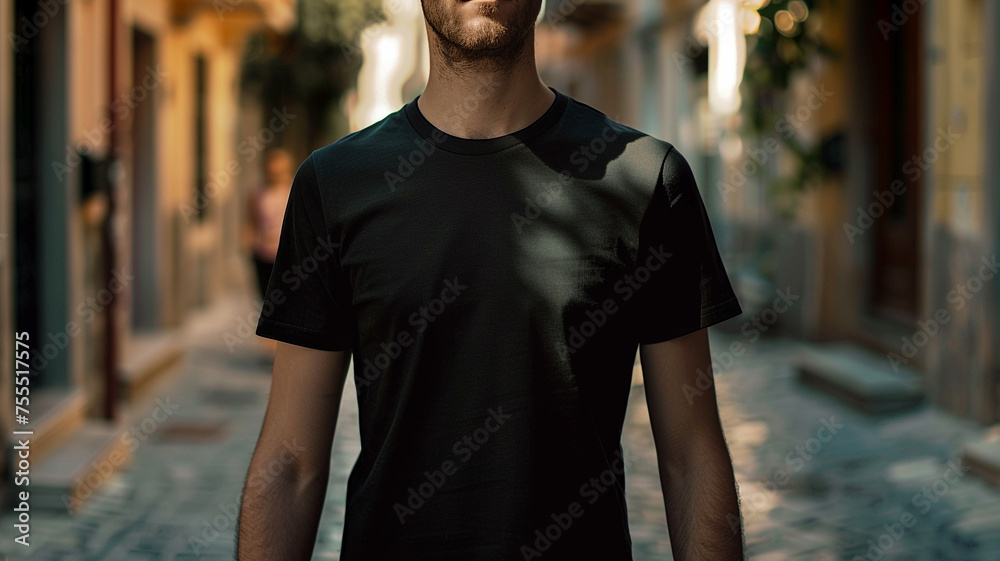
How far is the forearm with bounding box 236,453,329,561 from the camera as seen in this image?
186cm

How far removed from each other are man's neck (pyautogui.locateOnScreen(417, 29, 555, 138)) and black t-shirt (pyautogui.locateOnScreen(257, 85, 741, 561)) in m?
0.03

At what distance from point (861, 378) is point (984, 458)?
2484 mm

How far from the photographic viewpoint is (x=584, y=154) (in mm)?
1805

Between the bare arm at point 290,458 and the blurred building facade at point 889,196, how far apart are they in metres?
6.37

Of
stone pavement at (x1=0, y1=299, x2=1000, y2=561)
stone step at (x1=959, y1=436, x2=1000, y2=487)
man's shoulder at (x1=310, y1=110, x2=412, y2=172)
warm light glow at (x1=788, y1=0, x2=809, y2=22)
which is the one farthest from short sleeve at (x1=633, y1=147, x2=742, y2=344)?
warm light glow at (x1=788, y1=0, x2=809, y2=22)

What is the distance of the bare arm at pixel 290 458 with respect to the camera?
1.86 meters

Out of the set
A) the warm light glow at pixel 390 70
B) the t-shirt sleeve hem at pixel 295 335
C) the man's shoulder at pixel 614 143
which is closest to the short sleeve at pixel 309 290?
the t-shirt sleeve hem at pixel 295 335

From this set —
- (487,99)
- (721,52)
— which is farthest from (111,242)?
(721,52)

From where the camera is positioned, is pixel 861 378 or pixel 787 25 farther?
pixel 787 25

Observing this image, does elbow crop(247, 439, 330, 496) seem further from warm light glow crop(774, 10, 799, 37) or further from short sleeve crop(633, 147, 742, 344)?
warm light glow crop(774, 10, 799, 37)

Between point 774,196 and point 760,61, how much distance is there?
183 centimetres

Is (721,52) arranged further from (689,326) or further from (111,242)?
(689,326)

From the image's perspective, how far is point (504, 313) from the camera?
68.2 inches

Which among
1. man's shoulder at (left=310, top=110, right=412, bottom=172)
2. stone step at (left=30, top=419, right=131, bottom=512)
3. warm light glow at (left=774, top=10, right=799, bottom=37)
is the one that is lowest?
stone step at (left=30, top=419, right=131, bottom=512)
